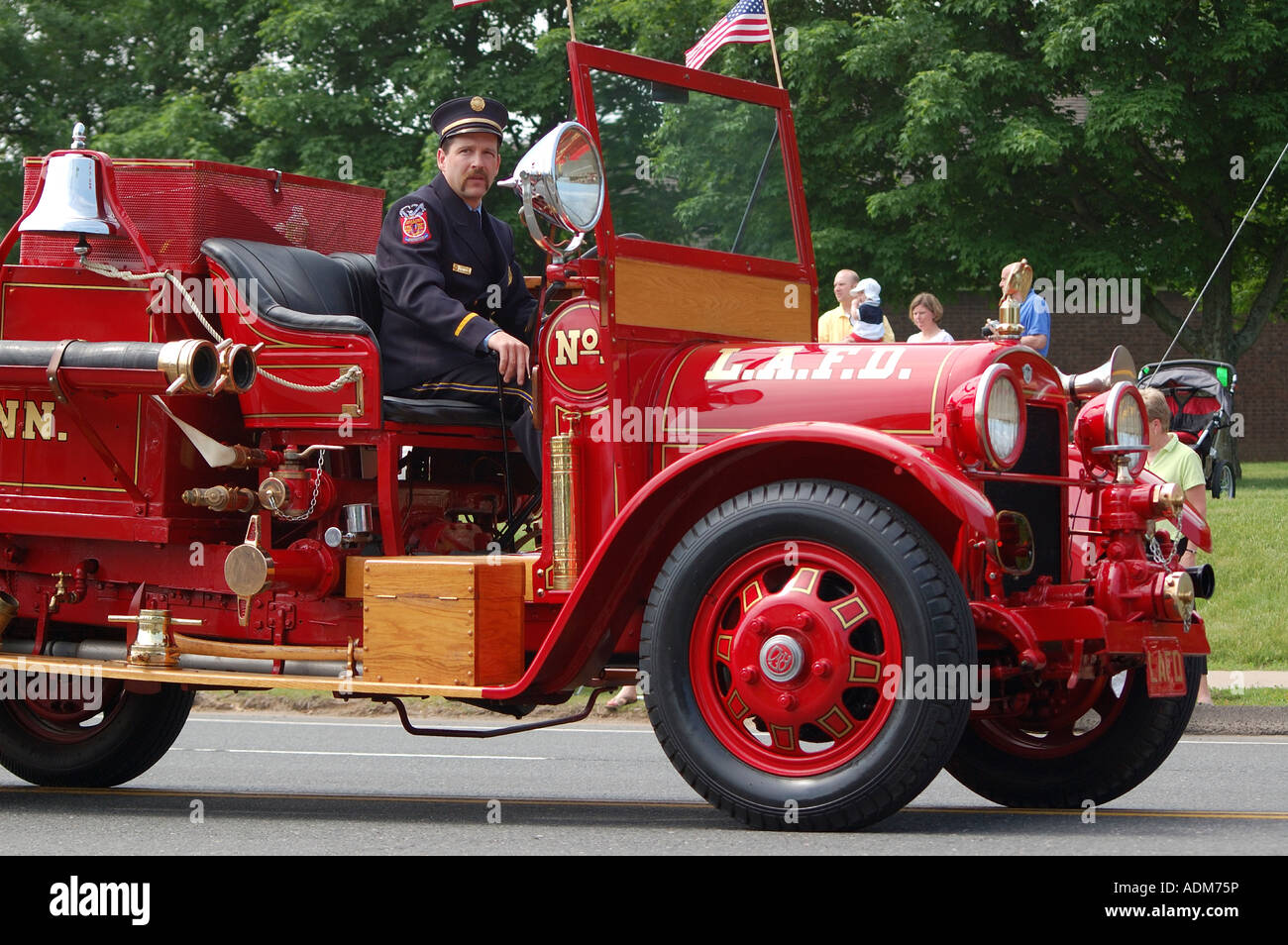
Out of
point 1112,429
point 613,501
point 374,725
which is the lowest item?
point 374,725

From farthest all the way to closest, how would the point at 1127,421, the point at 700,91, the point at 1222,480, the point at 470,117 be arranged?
the point at 1222,480, the point at 470,117, the point at 700,91, the point at 1127,421

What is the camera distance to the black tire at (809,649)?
16.2 feet

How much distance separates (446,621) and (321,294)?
1.68 meters

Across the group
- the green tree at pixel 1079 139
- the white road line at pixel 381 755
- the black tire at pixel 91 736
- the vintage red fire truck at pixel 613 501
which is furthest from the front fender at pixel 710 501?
the green tree at pixel 1079 139

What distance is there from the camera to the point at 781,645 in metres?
5.14

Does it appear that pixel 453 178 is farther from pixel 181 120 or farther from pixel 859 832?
pixel 181 120

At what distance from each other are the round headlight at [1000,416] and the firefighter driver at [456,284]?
1.63 metres

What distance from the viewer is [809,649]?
5141mm

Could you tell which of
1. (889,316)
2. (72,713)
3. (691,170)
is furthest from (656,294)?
(889,316)

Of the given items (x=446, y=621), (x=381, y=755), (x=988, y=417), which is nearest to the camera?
(x=988, y=417)

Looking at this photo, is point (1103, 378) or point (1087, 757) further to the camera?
point (1103, 378)

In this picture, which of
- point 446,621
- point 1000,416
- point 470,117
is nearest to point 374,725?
point 470,117

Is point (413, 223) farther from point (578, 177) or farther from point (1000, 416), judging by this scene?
point (1000, 416)

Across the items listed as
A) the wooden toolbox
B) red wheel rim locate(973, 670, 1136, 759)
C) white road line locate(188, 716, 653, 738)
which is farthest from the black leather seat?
white road line locate(188, 716, 653, 738)
